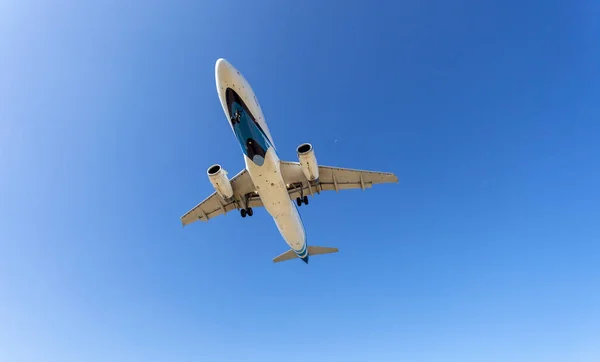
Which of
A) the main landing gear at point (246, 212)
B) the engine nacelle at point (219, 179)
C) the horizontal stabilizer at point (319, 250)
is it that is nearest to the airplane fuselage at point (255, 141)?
the engine nacelle at point (219, 179)

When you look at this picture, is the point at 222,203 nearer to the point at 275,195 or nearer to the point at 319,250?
the point at 275,195

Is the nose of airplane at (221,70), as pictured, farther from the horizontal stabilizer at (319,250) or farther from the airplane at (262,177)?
the horizontal stabilizer at (319,250)

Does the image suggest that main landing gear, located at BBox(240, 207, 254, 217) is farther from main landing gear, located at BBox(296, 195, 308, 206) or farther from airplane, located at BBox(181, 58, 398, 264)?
main landing gear, located at BBox(296, 195, 308, 206)

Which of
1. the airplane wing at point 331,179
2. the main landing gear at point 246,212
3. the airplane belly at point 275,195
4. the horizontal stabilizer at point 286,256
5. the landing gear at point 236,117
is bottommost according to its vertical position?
the airplane belly at point 275,195

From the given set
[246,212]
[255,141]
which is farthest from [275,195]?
[246,212]

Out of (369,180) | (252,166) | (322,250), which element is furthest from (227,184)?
(322,250)

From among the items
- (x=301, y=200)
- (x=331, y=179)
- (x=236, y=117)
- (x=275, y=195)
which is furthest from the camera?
(x=301, y=200)
